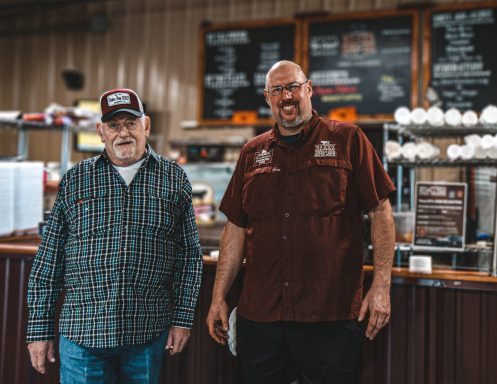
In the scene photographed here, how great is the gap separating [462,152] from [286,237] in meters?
1.29

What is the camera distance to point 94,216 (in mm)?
1985

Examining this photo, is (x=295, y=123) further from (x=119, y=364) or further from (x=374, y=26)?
(x=374, y=26)

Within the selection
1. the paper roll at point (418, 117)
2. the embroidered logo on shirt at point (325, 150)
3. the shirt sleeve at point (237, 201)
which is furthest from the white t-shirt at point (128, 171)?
the paper roll at point (418, 117)

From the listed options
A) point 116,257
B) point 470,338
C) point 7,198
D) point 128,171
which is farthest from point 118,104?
point 470,338

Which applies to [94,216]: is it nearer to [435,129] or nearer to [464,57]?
[435,129]

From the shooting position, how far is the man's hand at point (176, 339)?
2078 mm

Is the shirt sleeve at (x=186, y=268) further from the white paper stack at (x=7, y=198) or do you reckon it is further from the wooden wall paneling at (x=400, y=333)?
the white paper stack at (x=7, y=198)

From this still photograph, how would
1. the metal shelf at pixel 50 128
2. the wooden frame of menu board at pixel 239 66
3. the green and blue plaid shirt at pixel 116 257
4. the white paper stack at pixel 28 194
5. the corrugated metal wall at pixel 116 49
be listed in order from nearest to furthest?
the green and blue plaid shirt at pixel 116 257 < the white paper stack at pixel 28 194 < the metal shelf at pixel 50 128 < the wooden frame of menu board at pixel 239 66 < the corrugated metal wall at pixel 116 49

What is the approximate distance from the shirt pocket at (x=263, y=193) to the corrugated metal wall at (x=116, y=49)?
3.49 metres

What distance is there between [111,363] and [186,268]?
17.1 inches

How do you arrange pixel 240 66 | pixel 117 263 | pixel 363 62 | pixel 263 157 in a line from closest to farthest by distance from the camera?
1. pixel 117 263
2. pixel 263 157
3. pixel 363 62
4. pixel 240 66

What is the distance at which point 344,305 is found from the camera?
199 cm

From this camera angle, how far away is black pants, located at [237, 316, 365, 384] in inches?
78.2

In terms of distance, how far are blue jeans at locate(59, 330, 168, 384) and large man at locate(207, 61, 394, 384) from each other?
1.04 feet
